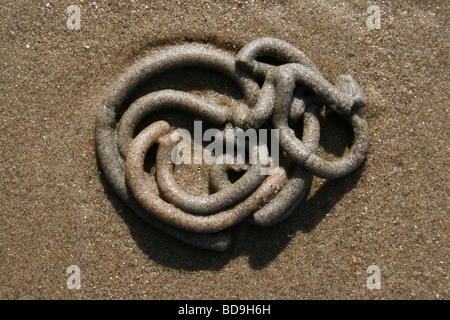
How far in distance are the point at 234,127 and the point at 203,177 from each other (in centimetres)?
57

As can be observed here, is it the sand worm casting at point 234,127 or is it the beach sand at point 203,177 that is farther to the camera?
the beach sand at point 203,177

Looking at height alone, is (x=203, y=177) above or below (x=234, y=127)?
below

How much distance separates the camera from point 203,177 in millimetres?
3352

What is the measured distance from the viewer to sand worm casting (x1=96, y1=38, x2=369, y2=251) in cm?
300

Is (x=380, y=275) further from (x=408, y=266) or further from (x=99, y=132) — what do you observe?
(x=99, y=132)

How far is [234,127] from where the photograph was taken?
318 cm

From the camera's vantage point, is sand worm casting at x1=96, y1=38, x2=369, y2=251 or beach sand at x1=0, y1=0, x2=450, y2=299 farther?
beach sand at x1=0, y1=0, x2=450, y2=299

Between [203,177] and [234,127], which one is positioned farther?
[203,177]

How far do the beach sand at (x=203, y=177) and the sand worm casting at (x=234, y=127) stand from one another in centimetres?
21

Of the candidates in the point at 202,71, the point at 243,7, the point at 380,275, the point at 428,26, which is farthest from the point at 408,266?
the point at 243,7

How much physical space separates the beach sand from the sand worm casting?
0.21 meters

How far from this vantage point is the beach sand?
320 cm

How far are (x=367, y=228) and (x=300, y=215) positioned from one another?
63cm

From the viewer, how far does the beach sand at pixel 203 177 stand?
320 centimetres
